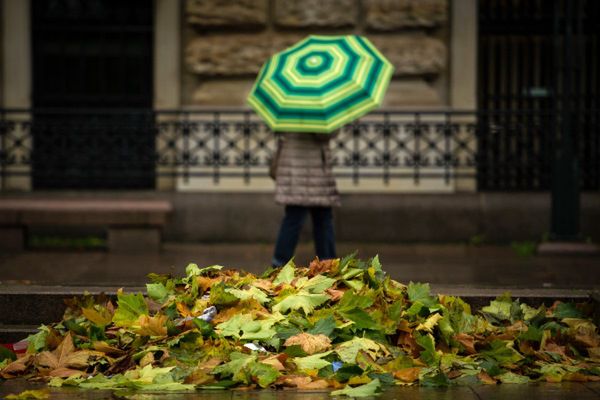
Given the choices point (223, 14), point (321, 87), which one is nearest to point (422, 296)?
A: point (321, 87)

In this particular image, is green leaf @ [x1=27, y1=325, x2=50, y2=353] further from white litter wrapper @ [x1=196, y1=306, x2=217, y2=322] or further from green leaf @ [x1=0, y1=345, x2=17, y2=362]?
white litter wrapper @ [x1=196, y1=306, x2=217, y2=322]

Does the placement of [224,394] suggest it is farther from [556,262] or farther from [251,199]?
[251,199]

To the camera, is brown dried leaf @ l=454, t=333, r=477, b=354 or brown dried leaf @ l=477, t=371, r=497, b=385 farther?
brown dried leaf @ l=454, t=333, r=477, b=354

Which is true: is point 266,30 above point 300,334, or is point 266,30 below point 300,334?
above

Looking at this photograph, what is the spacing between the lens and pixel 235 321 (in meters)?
7.34

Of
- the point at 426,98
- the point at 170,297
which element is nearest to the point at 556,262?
the point at 426,98

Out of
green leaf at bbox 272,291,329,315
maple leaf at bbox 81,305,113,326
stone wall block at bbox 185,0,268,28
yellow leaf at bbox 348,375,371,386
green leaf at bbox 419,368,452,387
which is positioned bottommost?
green leaf at bbox 419,368,452,387

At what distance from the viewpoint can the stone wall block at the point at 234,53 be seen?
14.3 metres

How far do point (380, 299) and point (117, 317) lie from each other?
1.54 metres

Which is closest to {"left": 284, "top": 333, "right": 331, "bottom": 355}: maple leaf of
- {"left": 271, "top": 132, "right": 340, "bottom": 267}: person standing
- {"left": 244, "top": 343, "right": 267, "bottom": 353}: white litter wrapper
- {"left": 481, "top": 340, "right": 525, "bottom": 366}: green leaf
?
{"left": 244, "top": 343, "right": 267, "bottom": 353}: white litter wrapper

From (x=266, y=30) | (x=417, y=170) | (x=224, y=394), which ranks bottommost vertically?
(x=224, y=394)

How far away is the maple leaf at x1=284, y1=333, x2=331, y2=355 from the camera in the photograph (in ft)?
23.3

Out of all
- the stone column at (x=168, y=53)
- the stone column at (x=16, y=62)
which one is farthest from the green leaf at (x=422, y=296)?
the stone column at (x=16, y=62)

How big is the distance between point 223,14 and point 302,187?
13.8ft
